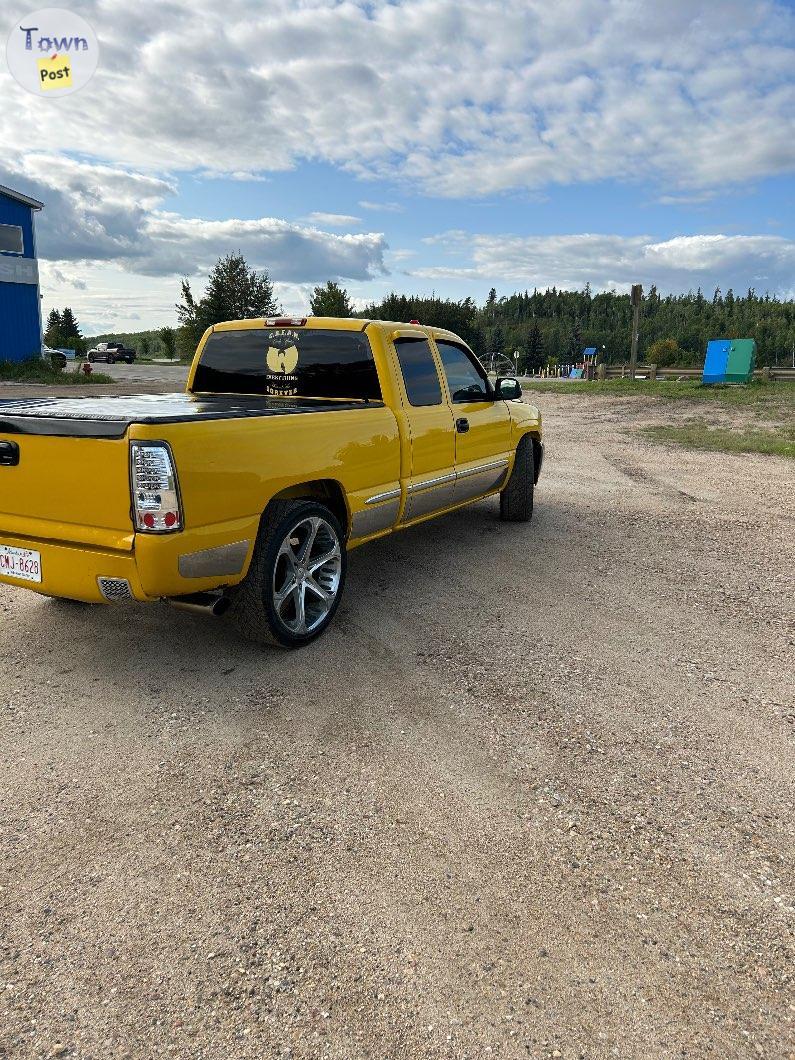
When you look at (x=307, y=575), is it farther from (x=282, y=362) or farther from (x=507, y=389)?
(x=507, y=389)

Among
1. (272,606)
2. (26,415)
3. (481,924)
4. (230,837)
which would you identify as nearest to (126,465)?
(26,415)

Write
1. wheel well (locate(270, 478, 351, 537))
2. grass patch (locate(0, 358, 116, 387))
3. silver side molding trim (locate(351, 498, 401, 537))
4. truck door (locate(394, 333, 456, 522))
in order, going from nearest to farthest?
wheel well (locate(270, 478, 351, 537)) → silver side molding trim (locate(351, 498, 401, 537)) → truck door (locate(394, 333, 456, 522)) → grass patch (locate(0, 358, 116, 387))

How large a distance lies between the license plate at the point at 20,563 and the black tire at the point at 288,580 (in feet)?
3.15

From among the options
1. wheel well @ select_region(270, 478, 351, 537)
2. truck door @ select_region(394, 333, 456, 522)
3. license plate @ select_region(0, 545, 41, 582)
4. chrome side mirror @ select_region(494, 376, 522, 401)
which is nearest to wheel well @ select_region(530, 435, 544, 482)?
chrome side mirror @ select_region(494, 376, 522, 401)

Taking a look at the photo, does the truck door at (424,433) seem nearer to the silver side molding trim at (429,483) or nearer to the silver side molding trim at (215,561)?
the silver side molding trim at (429,483)

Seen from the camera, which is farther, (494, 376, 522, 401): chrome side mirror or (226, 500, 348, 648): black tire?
(494, 376, 522, 401): chrome side mirror

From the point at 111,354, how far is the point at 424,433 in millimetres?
56335

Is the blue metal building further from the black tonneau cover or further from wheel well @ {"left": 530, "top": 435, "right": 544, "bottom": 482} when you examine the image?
the black tonneau cover

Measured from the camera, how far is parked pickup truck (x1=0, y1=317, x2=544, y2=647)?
10.7 ft

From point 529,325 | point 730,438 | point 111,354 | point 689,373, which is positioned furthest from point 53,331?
point 529,325

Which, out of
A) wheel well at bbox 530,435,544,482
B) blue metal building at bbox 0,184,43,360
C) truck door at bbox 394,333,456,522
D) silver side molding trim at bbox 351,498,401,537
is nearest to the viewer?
silver side molding trim at bbox 351,498,401,537

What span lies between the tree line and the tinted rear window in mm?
40508

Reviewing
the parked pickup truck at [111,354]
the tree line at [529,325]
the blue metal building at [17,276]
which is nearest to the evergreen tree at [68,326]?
the tree line at [529,325]

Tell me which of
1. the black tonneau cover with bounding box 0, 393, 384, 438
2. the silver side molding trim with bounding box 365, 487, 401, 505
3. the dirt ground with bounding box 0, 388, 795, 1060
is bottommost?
the dirt ground with bounding box 0, 388, 795, 1060
